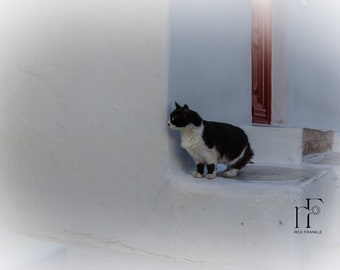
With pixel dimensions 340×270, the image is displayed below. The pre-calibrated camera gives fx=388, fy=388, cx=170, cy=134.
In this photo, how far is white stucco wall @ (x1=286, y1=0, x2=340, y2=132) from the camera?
14.6 feet

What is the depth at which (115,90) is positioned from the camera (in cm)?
244

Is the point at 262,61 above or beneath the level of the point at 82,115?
above

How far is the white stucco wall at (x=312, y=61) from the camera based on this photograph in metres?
4.46

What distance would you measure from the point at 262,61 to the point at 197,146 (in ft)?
7.41

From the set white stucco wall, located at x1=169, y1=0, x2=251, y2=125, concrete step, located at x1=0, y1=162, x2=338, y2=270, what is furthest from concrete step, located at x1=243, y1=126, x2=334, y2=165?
concrete step, located at x1=0, y1=162, x2=338, y2=270

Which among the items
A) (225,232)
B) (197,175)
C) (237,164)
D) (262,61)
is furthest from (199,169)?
(262,61)

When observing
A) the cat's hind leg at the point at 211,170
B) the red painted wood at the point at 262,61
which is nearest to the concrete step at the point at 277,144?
the cat's hind leg at the point at 211,170

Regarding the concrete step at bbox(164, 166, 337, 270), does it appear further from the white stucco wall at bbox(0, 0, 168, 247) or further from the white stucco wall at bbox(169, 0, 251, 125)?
the white stucco wall at bbox(169, 0, 251, 125)

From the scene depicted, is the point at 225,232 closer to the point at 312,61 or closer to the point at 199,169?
the point at 199,169

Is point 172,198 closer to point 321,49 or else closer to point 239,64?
point 239,64

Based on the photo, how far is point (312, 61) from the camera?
5336mm

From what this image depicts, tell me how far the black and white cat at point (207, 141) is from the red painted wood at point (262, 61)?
168 cm

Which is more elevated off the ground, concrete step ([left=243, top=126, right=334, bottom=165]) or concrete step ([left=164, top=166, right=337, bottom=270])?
concrete step ([left=243, top=126, right=334, bottom=165])

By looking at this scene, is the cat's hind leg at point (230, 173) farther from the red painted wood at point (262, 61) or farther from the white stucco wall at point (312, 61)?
the white stucco wall at point (312, 61)
